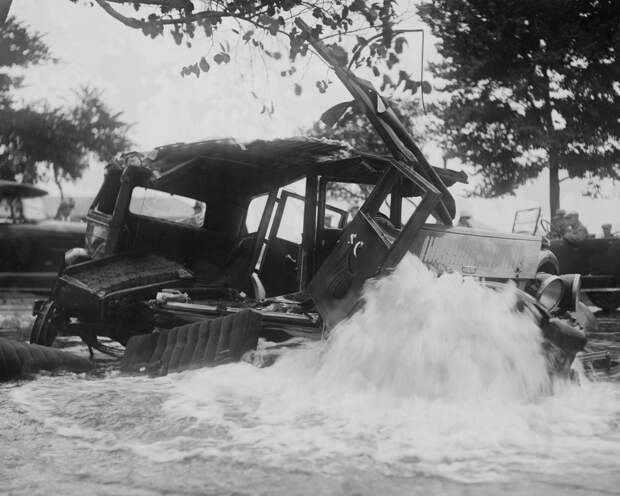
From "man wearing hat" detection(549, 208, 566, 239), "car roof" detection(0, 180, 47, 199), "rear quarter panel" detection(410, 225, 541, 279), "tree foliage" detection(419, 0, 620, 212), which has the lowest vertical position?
"car roof" detection(0, 180, 47, 199)

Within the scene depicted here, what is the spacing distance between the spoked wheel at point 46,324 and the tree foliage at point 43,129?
1838 centimetres

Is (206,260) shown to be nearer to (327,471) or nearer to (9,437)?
(9,437)

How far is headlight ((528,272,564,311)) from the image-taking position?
5711 millimetres

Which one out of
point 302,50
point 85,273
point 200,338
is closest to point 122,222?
point 85,273

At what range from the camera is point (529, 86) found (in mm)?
19484

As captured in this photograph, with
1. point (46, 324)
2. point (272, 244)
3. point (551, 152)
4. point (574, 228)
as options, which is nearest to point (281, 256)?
point (272, 244)

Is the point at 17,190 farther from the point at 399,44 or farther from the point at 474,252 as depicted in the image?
the point at 474,252

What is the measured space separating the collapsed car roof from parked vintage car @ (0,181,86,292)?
745cm

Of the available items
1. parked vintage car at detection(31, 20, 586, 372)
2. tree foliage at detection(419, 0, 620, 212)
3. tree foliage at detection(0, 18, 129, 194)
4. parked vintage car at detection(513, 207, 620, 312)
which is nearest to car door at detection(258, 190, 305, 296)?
parked vintage car at detection(31, 20, 586, 372)

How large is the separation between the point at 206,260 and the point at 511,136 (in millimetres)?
14062

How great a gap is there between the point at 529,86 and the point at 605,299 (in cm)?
892

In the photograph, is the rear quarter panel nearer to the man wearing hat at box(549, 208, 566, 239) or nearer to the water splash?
the water splash

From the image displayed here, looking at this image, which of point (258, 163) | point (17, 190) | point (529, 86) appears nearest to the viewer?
point (258, 163)

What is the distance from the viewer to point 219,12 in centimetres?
754
